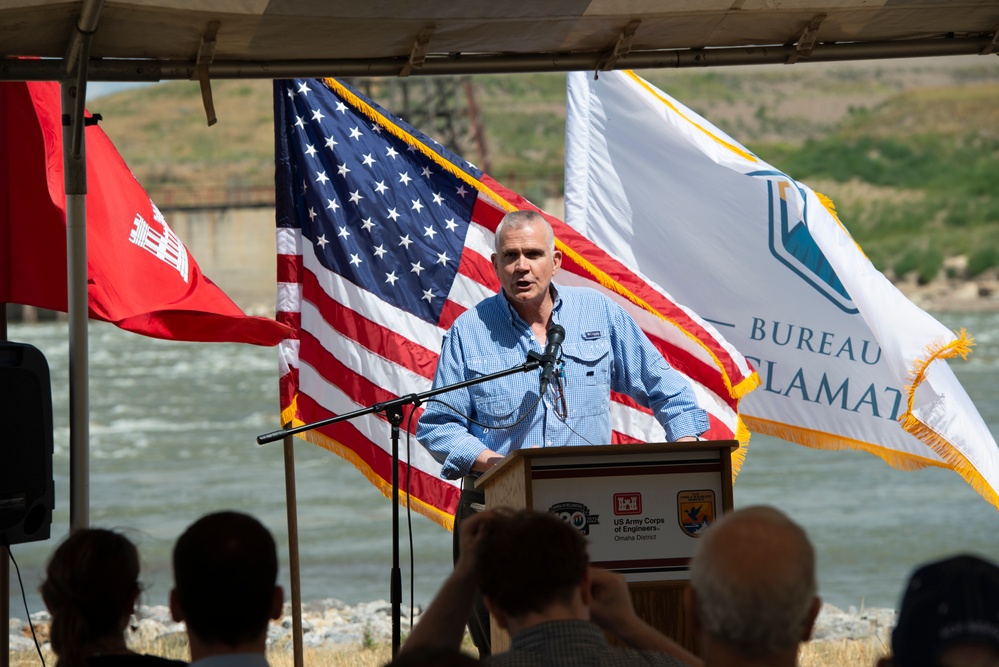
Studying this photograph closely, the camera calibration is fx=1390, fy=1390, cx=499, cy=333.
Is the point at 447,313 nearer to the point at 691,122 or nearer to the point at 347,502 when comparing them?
the point at 691,122

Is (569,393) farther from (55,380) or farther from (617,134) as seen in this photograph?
(55,380)

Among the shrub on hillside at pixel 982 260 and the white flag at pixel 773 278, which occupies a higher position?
the shrub on hillside at pixel 982 260

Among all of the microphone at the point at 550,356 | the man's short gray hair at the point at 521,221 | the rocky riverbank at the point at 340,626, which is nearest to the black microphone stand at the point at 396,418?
the microphone at the point at 550,356

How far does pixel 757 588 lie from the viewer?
2105mm

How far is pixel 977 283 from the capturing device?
193ft

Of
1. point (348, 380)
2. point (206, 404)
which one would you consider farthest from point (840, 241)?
point (206, 404)

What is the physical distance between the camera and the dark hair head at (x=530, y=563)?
2.44 metres

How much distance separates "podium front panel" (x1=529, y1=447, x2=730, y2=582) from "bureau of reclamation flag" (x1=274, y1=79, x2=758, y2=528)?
8.02ft

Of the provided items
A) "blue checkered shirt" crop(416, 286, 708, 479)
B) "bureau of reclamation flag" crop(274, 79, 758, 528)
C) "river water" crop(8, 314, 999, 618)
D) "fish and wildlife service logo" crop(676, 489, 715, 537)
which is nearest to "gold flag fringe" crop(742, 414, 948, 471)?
"bureau of reclamation flag" crop(274, 79, 758, 528)

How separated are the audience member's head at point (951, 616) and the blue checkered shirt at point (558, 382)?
2461mm

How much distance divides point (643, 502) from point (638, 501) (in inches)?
0.6

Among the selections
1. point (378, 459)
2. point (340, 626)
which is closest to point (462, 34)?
point (378, 459)

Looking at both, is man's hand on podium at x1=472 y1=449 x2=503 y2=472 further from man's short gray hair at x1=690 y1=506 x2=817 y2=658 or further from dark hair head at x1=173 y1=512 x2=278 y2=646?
man's short gray hair at x1=690 y1=506 x2=817 y2=658

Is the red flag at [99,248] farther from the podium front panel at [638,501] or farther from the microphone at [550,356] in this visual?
the podium front panel at [638,501]
